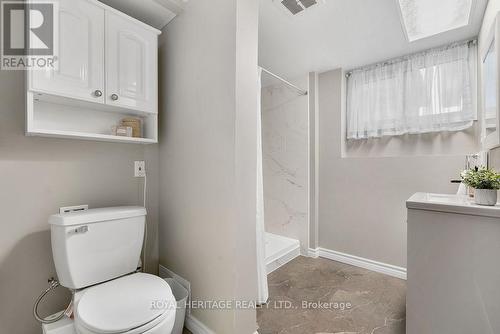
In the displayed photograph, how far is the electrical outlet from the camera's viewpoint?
174cm

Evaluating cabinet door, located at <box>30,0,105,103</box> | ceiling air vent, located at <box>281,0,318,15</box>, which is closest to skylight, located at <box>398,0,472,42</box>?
ceiling air vent, located at <box>281,0,318,15</box>

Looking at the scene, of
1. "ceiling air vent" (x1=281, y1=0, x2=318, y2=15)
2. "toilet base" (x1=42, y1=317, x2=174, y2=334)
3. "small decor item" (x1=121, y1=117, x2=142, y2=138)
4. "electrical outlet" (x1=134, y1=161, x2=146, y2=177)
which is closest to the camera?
"toilet base" (x1=42, y1=317, x2=174, y2=334)

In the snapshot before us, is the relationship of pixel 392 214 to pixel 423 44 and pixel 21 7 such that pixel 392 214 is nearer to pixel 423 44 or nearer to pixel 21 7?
pixel 423 44

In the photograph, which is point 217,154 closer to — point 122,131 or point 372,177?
point 122,131

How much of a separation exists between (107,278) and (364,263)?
2.37m

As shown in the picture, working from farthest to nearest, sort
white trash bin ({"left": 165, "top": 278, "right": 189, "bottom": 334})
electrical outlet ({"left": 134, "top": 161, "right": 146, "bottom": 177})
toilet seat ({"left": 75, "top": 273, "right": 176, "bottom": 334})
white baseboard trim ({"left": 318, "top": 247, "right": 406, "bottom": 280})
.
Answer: white baseboard trim ({"left": 318, "top": 247, "right": 406, "bottom": 280}), electrical outlet ({"left": 134, "top": 161, "right": 146, "bottom": 177}), white trash bin ({"left": 165, "top": 278, "right": 189, "bottom": 334}), toilet seat ({"left": 75, "top": 273, "right": 176, "bottom": 334})

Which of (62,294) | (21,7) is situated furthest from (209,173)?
(21,7)

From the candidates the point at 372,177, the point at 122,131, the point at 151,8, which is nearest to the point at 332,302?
the point at 372,177

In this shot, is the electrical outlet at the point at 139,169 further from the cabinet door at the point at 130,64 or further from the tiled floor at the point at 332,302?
the tiled floor at the point at 332,302

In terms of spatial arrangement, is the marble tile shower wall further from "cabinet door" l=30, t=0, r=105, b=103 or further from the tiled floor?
"cabinet door" l=30, t=0, r=105, b=103

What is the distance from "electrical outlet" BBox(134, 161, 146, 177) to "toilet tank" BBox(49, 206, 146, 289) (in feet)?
1.18

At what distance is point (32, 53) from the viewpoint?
1124 mm

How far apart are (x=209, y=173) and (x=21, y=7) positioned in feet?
4.75

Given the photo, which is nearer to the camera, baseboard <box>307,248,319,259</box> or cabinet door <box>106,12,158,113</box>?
cabinet door <box>106,12,158,113</box>
